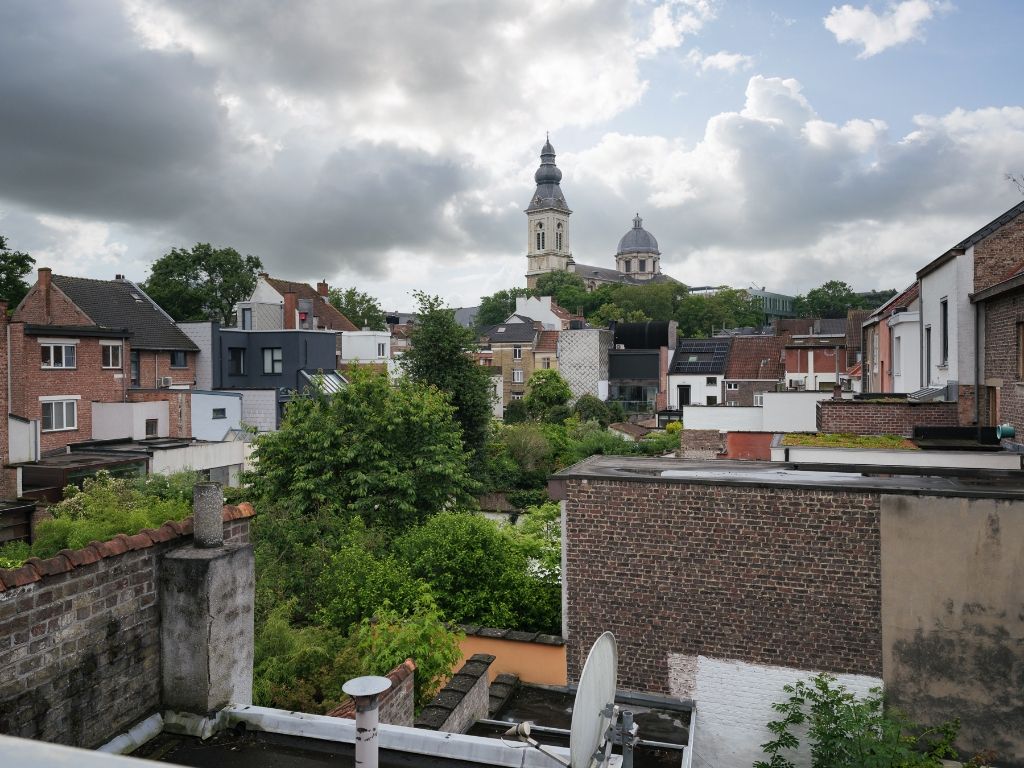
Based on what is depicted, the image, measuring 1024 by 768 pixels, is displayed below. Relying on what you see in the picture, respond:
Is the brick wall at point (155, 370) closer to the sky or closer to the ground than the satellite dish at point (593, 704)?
closer to the sky

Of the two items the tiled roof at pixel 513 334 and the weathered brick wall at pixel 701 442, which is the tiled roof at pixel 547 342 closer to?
the tiled roof at pixel 513 334

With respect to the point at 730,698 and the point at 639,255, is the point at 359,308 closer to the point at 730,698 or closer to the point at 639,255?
the point at 730,698

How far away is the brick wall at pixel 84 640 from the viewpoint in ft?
14.3

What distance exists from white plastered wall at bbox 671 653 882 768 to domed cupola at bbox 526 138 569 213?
487 ft

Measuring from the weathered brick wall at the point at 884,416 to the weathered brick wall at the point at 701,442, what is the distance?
27.6 ft

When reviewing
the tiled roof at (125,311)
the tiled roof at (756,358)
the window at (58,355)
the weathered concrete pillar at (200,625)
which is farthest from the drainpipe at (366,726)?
the tiled roof at (756,358)

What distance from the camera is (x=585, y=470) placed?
12.8 meters

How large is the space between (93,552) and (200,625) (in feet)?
3.03

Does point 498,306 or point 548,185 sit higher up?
point 548,185

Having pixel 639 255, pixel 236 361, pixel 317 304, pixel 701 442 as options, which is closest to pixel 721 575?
pixel 701 442

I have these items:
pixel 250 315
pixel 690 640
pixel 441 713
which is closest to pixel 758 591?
pixel 690 640

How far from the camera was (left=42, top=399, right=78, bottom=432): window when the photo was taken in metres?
29.8

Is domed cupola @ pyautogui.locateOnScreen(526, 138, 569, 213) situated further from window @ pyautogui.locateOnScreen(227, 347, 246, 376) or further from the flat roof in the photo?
the flat roof

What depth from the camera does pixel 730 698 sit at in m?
11.1
